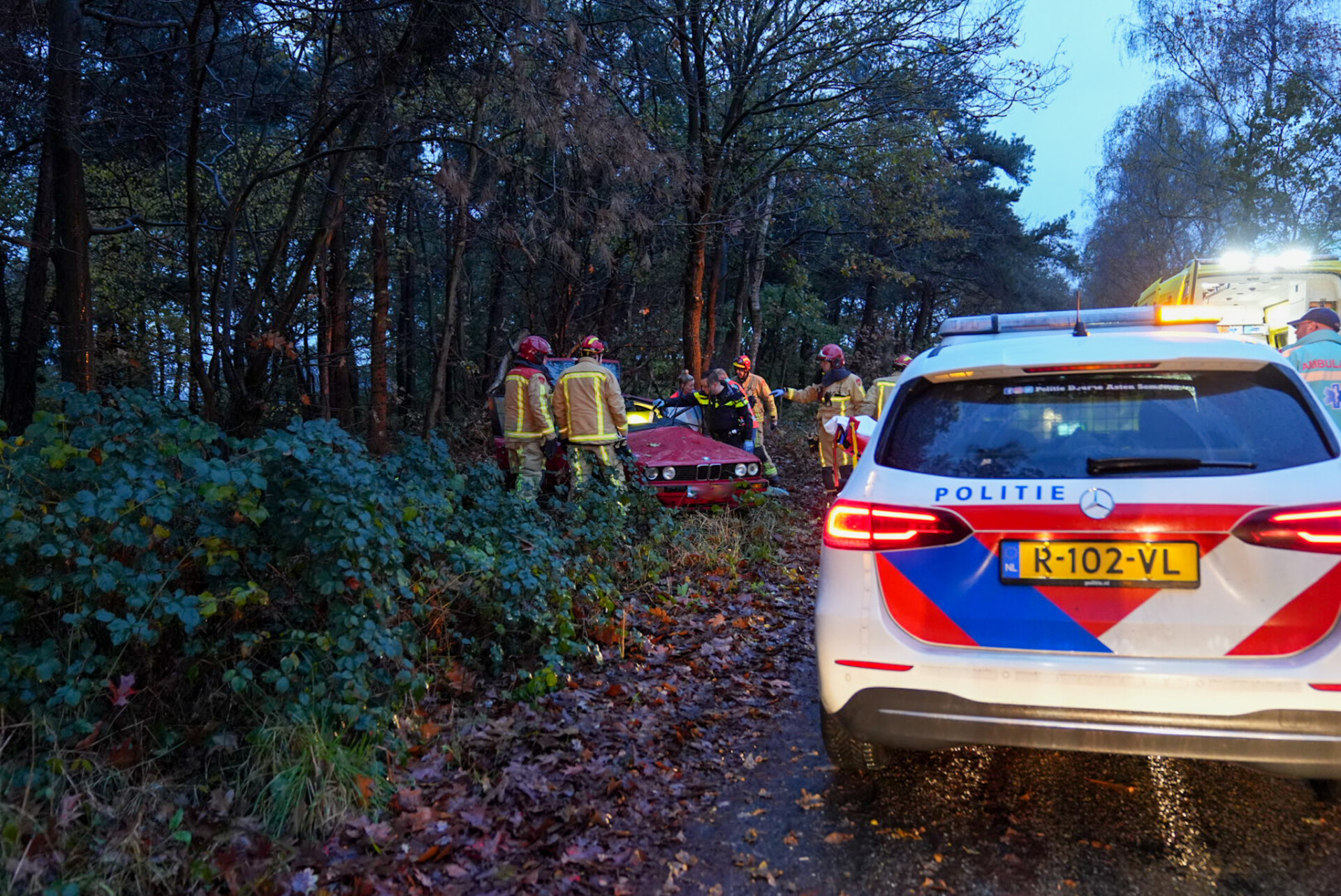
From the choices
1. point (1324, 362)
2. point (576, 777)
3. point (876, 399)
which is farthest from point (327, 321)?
point (1324, 362)

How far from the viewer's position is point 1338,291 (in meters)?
13.1

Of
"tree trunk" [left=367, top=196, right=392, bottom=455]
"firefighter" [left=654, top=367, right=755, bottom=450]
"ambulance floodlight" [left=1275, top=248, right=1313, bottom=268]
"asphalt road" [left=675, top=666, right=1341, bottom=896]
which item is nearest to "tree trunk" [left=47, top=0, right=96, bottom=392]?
"tree trunk" [left=367, top=196, right=392, bottom=455]

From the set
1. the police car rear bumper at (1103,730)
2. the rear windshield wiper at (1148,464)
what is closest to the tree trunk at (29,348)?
the police car rear bumper at (1103,730)

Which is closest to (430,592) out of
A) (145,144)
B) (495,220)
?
(145,144)

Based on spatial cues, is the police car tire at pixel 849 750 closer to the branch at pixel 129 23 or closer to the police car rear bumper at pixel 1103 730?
the police car rear bumper at pixel 1103 730

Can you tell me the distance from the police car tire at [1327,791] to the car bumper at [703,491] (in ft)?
19.5

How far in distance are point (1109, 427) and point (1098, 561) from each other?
469 millimetres

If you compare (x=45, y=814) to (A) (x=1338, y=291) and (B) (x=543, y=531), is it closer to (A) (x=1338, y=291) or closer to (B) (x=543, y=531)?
(B) (x=543, y=531)

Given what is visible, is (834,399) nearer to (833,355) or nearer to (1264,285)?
(833,355)

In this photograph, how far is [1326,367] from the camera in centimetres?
668

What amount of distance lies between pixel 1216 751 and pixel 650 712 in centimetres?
257

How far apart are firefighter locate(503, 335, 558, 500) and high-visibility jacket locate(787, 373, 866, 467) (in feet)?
11.5

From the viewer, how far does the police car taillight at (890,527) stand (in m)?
2.98

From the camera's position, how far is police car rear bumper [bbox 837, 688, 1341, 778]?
2689mm
